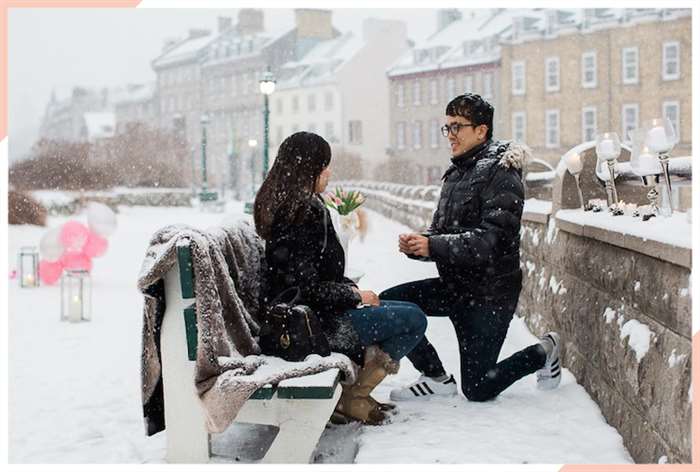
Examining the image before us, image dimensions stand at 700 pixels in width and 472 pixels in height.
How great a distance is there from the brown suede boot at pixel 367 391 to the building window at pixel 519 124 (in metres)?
48.1

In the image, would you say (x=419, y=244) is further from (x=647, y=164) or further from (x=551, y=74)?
(x=551, y=74)

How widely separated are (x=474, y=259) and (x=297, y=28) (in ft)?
238

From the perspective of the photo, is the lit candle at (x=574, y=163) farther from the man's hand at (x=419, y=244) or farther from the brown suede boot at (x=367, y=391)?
the brown suede boot at (x=367, y=391)

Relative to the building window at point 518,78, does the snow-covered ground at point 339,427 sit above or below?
below

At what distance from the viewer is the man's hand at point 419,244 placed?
4.89m

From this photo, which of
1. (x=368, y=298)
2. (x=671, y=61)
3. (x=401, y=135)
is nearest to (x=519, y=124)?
(x=671, y=61)

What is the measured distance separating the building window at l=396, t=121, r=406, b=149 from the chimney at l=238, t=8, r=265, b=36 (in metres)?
24.7

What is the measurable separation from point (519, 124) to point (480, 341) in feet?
158

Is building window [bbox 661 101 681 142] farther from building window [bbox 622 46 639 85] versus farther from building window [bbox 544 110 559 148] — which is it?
building window [bbox 544 110 559 148]

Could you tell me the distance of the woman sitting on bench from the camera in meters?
4.31

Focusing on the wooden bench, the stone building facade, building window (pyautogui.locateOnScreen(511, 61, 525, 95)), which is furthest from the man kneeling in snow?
building window (pyautogui.locateOnScreen(511, 61, 525, 95))

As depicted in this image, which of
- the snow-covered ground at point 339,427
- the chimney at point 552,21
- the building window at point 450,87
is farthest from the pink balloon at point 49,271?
the building window at point 450,87

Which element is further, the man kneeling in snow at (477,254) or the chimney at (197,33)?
the chimney at (197,33)

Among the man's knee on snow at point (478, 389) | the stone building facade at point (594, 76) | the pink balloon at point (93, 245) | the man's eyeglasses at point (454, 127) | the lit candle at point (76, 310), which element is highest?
the stone building facade at point (594, 76)
